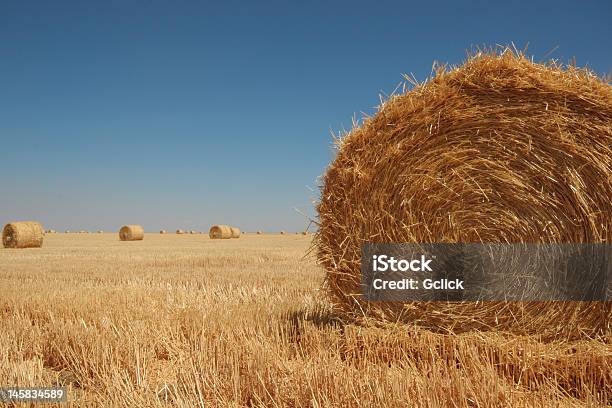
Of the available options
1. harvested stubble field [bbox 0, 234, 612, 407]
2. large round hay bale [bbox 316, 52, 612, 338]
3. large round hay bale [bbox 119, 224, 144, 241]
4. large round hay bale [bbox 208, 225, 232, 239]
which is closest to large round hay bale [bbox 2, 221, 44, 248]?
large round hay bale [bbox 119, 224, 144, 241]

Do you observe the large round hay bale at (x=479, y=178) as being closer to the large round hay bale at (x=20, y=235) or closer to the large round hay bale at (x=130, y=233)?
the large round hay bale at (x=20, y=235)

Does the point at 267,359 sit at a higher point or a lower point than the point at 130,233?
lower

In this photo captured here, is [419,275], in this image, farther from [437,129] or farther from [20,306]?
[20,306]

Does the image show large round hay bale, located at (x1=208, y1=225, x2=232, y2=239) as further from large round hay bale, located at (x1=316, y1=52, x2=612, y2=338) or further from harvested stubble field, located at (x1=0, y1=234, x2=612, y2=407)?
large round hay bale, located at (x1=316, y1=52, x2=612, y2=338)

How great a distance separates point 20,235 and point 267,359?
19.3 m

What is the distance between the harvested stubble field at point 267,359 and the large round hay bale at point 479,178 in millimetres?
240

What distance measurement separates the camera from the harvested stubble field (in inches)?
106

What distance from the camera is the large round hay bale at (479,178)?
3637 millimetres

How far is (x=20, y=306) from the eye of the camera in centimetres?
545

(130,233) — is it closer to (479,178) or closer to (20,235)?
(20,235)

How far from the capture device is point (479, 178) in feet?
12.8

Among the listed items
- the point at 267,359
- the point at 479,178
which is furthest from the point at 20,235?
the point at 479,178

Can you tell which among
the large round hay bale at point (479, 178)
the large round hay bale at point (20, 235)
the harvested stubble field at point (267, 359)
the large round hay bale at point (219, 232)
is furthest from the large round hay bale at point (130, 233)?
the large round hay bale at point (479, 178)

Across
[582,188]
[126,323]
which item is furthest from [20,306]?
[582,188]
